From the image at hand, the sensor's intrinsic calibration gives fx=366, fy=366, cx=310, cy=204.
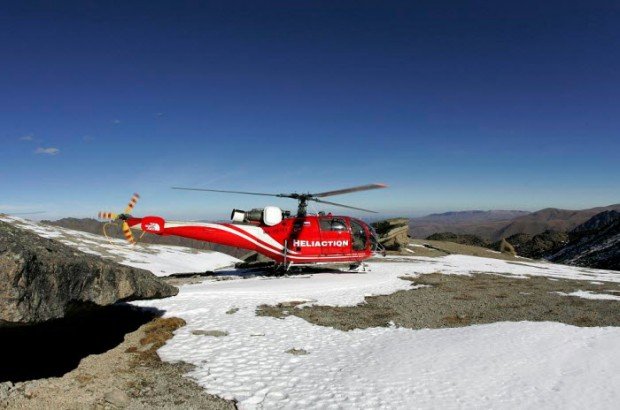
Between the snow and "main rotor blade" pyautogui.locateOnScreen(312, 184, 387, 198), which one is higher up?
"main rotor blade" pyautogui.locateOnScreen(312, 184, 387, 198)

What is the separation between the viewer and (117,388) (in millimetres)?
7496

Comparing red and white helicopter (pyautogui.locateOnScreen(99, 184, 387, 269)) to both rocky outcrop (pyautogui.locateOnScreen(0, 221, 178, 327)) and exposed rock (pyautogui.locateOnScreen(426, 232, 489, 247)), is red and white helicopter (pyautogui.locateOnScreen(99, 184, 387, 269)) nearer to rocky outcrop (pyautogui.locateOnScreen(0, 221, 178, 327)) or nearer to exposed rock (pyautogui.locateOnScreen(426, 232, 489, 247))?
rocky outcrop (pyautogui.locateOnScreen(0, 221, 178, 327))

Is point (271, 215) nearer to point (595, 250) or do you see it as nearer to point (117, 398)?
point (117, 398)

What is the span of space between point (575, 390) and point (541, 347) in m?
2.60

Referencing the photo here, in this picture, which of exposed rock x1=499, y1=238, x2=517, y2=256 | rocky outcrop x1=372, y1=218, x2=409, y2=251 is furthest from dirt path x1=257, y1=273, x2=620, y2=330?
exposed rock x1=499, y1=238, x2=517, y2=256

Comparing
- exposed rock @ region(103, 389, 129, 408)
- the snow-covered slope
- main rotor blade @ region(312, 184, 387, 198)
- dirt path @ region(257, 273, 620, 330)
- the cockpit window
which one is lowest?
the snow-covered slope

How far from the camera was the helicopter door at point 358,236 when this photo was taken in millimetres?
23859

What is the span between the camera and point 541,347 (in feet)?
33.8

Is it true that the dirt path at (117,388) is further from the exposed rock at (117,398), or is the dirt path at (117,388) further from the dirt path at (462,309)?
the dirt path at (462,309)

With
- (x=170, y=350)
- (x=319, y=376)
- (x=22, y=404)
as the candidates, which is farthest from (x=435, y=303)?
(x=22, y=404)

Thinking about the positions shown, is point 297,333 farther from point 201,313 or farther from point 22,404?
point 22,404

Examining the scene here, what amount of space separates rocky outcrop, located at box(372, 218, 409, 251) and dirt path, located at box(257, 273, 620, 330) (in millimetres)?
24434

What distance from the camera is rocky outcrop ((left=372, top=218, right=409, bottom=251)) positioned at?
44094 millimetres

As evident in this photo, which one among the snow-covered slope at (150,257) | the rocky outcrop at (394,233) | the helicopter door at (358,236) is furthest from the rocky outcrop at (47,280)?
the rocky outcrop at (394,233)
